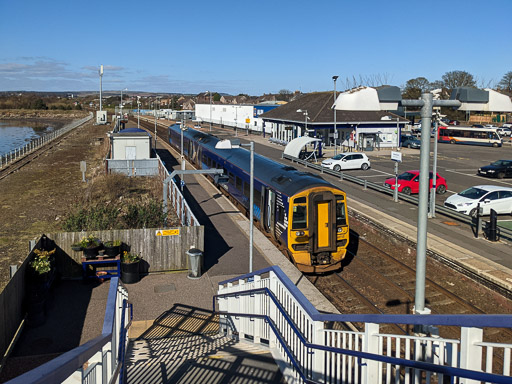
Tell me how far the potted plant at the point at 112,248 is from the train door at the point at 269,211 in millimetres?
5349

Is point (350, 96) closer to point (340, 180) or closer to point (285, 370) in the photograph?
point (285, 370)

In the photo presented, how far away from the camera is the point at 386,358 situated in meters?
4.48

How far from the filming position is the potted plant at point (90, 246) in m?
14.8

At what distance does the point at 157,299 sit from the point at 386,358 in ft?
33.6

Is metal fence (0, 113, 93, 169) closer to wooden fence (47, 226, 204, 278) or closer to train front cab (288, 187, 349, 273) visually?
wooden fence (47, 226, 204, 278)

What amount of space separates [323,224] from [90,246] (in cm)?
724

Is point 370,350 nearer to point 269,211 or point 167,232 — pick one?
point 167,232

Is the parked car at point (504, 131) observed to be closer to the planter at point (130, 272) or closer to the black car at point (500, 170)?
the black car at point (500, 170)

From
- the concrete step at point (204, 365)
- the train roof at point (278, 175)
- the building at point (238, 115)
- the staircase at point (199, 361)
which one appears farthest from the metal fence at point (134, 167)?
the building at point (238, 115)

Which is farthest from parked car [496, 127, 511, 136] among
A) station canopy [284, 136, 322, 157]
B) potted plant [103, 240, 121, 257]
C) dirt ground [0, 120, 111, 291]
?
potted plant [103, 240, 121, 257]

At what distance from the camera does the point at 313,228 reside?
1539cm

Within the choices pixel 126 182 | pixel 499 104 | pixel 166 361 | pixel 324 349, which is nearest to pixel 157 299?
pixel 166 361

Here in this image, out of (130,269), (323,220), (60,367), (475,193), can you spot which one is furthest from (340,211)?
(60,367)

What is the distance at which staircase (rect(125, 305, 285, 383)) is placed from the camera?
261 inches
